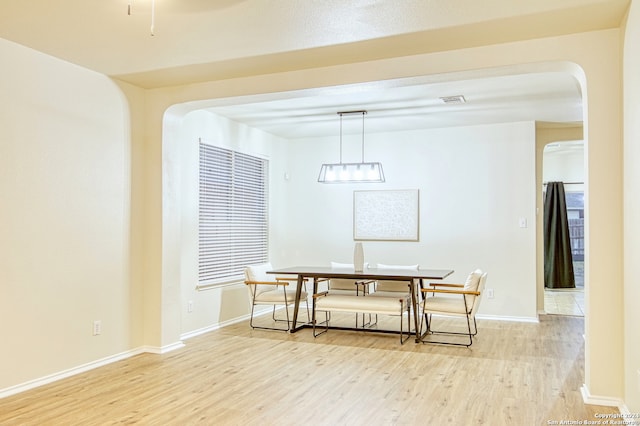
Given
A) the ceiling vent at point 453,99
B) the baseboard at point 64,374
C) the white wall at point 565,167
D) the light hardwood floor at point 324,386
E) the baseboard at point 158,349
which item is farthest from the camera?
the white wall at point 565,167

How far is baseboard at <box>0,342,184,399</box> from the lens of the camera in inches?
148

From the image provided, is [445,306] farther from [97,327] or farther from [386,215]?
[97,327]

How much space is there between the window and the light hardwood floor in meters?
1.09

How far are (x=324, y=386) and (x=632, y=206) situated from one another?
2.40 m

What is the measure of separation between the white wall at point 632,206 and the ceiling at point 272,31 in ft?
0.93

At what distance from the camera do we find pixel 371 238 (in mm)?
7539

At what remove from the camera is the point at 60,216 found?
4145 millimetres

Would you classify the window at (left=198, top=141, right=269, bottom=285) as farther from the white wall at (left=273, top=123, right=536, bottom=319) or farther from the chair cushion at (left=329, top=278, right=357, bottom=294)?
the chair cushion at (left=329, top=278, right=357, bottom=294)

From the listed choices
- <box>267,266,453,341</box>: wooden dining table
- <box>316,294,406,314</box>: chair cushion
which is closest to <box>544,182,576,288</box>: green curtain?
<box>267,266,453,341</box>: wooden dining table

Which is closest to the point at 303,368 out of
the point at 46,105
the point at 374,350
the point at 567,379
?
the point at 374,350

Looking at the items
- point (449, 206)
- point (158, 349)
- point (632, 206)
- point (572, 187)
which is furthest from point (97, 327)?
point (572, 187)

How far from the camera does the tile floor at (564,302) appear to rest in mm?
7680

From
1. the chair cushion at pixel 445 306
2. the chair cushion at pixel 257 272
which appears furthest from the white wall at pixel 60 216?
the chair cushion at pixel 445 306

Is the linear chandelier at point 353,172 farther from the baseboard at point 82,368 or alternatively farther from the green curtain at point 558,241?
the green curtain at point 558,241
